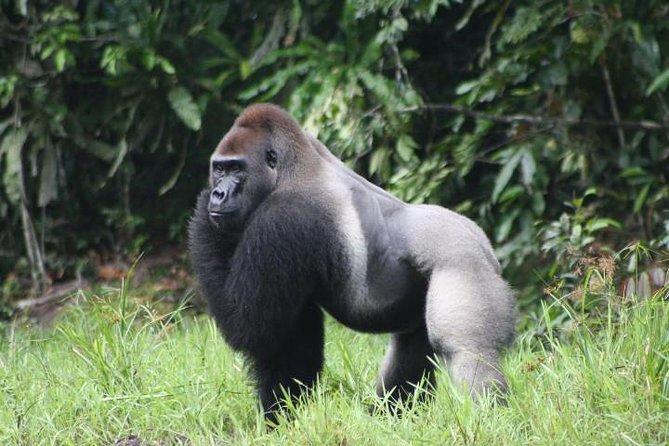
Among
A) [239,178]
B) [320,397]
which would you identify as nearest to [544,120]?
[239,178]

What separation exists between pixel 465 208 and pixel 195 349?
6.50 feet

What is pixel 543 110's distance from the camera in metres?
6.15

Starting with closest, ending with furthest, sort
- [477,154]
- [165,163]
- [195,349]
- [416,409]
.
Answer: [416,409] → [195,349] → [477,154] → [165,163]

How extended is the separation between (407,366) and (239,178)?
1.02 m

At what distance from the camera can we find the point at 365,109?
6.17 m

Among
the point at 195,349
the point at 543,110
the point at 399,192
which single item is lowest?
the point at 195,349

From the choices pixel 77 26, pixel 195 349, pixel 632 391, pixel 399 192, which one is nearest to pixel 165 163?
pixel 77 26

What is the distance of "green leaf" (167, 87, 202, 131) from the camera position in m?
6.94

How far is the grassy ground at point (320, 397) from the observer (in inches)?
125

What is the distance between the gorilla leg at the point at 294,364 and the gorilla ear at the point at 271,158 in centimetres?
56

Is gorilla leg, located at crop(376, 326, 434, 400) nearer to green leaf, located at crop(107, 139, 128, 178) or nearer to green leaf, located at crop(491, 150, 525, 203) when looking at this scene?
green leaf, located at crop(491, 150, 525, 203)

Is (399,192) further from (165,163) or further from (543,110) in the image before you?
(165,163)

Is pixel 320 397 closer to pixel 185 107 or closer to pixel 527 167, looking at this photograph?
pixel 527 167

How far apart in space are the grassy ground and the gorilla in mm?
167
